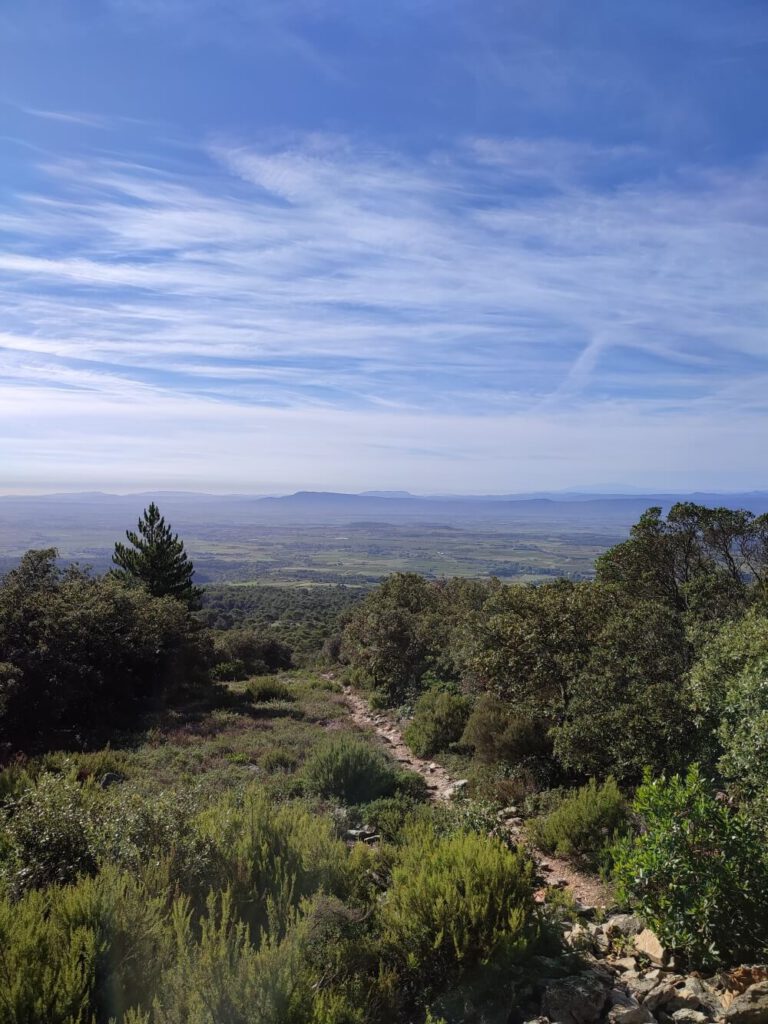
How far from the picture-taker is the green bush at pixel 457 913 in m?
4.64

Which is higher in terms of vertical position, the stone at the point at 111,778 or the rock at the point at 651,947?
the rock at the point at 651,947

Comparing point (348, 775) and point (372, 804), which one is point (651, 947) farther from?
point (348, 775)

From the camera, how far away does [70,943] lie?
3990 mm

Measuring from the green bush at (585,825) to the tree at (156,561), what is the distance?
2664 centimetres

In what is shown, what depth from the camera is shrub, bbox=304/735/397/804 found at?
9953mm

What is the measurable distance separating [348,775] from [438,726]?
452 cm

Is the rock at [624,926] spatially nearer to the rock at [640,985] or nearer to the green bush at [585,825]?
the rock at [640,985]

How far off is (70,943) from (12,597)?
13695mm

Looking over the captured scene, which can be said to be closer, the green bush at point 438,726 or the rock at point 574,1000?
the rock at point 574,1000

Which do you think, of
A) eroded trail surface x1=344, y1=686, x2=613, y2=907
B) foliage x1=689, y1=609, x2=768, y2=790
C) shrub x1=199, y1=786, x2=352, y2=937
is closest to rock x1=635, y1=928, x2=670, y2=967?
eroded trail surface x1=344, y1=686, x2=613, y2=907

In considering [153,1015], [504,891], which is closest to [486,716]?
[504,891]

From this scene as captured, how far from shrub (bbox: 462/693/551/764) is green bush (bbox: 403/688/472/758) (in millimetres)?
1477

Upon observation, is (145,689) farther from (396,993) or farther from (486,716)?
(396,993)

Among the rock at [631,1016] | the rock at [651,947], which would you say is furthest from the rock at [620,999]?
the rock at [651,947]
